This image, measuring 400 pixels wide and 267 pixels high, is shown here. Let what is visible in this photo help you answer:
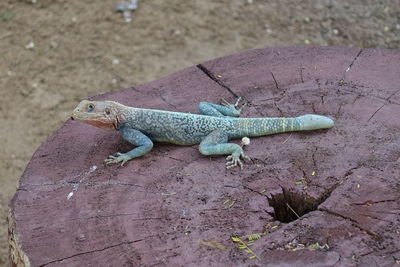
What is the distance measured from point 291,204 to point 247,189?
24 cm

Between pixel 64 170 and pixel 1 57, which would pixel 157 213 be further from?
pixel 1 57

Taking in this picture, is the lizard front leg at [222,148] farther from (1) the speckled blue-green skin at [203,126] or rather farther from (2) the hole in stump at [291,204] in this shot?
(2) the hole in stump at [291,204]

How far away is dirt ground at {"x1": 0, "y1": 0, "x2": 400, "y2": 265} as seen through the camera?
7129mm

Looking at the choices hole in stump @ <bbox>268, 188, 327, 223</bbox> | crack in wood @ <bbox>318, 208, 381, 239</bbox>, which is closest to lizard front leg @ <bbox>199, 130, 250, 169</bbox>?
hole in stump @ <bbox>268, 188, 327, 223</bbox>

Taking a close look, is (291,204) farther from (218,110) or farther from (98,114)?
(98,114)

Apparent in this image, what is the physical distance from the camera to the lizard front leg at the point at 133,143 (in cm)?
347

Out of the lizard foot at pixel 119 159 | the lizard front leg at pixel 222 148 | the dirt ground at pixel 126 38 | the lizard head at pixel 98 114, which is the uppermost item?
the lizard front leg at pixel 222 148

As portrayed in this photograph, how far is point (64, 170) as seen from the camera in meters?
3.45

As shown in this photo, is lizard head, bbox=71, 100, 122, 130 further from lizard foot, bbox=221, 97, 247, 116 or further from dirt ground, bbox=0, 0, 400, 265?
dirt ground, bbox=0, 0, 400, 265

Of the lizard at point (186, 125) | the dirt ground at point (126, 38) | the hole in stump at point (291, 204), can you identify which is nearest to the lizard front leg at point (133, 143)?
the lizard at point (186, 125)

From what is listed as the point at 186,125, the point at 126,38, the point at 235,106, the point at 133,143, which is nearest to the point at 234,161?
the point at 186,125

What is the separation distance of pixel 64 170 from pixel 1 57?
15.3ft

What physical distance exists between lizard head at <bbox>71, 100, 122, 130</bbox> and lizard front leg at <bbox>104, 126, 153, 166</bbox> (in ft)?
0.27

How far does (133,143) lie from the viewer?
3699 mm
